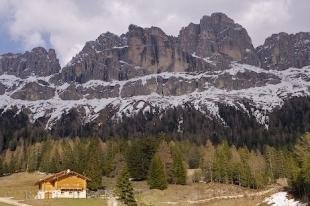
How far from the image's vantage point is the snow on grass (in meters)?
91.4

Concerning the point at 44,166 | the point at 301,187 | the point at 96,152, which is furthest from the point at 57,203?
the point at 44,166

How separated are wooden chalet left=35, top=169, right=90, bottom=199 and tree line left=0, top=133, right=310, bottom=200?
632 cm

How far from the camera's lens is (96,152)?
6211 inches

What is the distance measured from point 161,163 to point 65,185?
23.3m

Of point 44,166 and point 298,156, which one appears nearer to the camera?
point 298,156

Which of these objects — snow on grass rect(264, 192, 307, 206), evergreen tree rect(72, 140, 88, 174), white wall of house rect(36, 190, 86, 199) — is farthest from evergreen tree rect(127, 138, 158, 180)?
snow on grass rect(264, 192, 307, 206)

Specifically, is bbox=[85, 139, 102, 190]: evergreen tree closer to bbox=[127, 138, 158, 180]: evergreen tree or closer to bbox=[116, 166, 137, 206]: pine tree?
bbox=[127, 138, 158, 180]: evergreen tree

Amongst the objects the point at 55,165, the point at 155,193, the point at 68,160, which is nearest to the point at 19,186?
the point at 68,160

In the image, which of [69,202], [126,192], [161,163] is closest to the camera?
[126,192]

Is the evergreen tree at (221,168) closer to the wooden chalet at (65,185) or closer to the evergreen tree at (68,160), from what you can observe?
the wooden chalet at (65,185)

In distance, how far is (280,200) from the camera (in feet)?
308

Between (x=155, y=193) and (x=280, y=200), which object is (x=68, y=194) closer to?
(x=155, y=193)

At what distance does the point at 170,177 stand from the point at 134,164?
1266 cm

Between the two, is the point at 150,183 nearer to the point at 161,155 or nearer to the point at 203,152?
the point at 161,155
